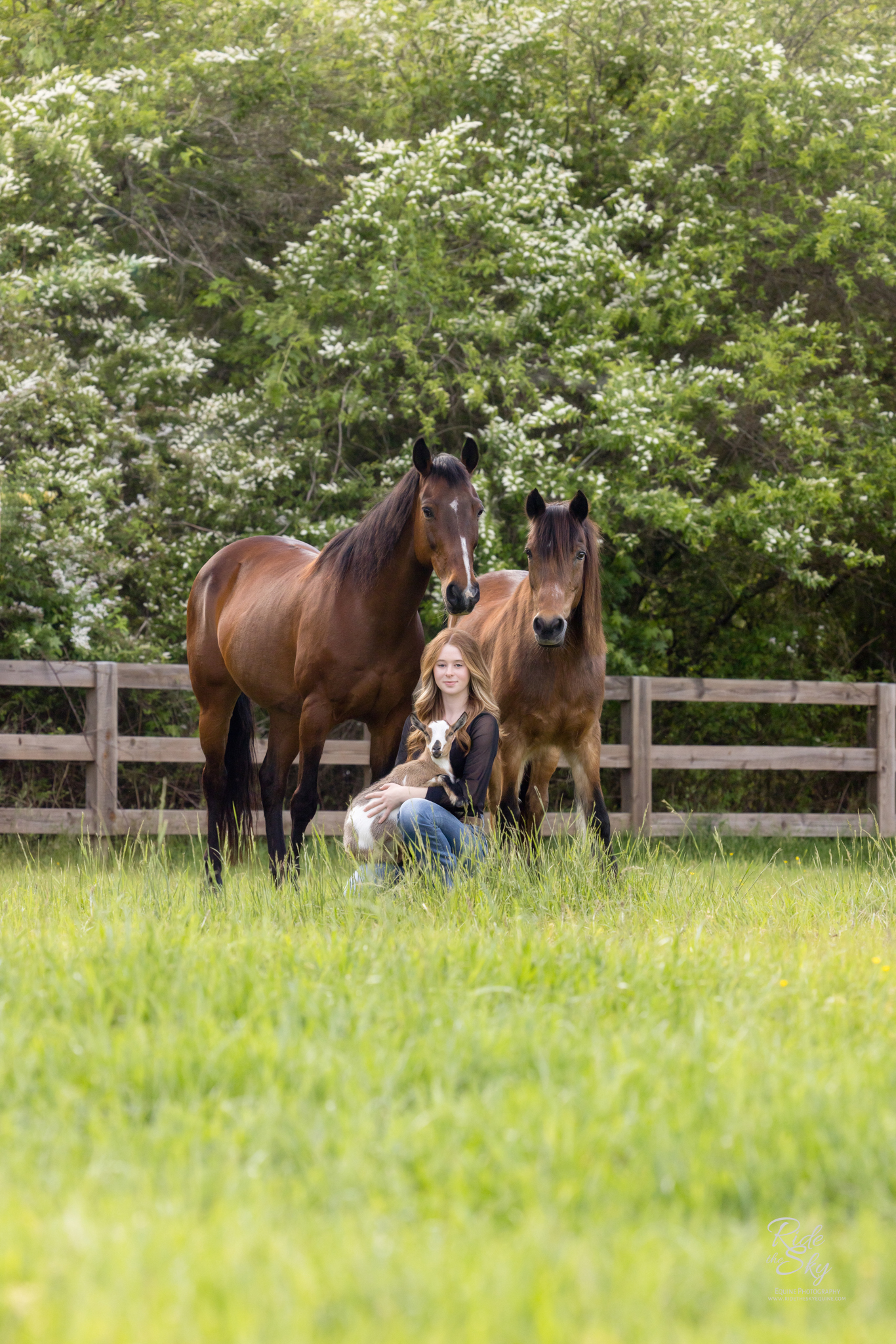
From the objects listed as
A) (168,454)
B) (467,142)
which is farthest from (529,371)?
(168,454)

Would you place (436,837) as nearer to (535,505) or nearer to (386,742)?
(386,742)

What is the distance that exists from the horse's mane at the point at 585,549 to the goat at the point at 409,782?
3.96 ft

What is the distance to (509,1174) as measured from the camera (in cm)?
203

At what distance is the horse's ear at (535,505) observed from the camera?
570 centimetres

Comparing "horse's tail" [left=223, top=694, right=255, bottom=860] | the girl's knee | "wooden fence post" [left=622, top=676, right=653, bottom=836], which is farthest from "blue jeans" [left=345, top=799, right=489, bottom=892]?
"wooden fence post" [left=622, top=676, right=653, bottom=836]

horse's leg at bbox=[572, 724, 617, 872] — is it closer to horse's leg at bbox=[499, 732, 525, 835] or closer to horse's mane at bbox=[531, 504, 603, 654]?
horse's leg at bbox=[499, 732, 525, 835]

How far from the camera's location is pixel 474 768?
4703 millimetres

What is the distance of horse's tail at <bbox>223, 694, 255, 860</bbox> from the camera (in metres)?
7.04

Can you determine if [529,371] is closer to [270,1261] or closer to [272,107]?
[272,107]

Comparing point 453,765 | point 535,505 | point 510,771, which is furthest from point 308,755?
point 535,505

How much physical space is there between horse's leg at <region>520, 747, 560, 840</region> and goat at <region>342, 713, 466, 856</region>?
145cm

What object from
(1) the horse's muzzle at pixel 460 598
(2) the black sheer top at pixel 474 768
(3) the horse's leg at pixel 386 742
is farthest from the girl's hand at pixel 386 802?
(3) the horse's leg at pixel 386 742

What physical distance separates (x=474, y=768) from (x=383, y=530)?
1.50m

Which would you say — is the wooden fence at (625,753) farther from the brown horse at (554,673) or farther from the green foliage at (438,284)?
the brown horse at (554,673)
